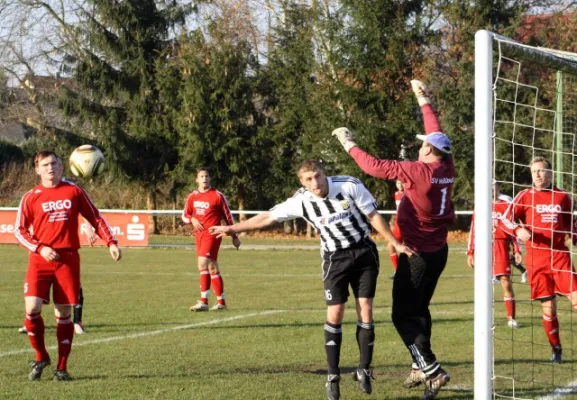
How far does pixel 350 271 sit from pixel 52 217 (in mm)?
2789

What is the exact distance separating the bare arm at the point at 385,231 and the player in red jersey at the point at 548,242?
2.16 m

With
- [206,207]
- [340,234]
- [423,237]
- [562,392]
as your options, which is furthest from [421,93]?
[206,207]

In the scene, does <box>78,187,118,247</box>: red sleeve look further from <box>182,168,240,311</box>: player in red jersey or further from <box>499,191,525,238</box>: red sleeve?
<box>182,168,240,311</box>: player in red jersey

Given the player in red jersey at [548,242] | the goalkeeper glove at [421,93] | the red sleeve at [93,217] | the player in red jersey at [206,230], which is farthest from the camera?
the player in red jersey at [206,230]

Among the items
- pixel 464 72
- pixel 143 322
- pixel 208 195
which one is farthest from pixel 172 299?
pixel 464 72

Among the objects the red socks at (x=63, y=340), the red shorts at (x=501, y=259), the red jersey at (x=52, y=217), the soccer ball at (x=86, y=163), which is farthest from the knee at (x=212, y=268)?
the red socks at (x=63, y=340)

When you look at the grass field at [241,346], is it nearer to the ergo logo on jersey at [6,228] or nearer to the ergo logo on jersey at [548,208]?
the ergo logo on jersey at [548,208]

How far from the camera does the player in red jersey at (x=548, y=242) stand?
9336 mm

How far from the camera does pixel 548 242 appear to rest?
9.51 meters

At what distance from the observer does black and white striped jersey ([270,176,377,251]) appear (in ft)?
24.6

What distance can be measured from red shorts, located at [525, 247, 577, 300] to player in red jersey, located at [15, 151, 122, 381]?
4219mm

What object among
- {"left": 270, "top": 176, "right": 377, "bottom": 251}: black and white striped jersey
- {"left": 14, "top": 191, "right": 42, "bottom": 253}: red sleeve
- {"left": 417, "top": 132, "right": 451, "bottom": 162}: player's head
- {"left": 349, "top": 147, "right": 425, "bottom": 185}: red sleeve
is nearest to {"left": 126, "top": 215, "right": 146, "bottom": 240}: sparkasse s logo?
{"left": 14, "top": 191, "right": 42, "bottom": 253}: red sleeve

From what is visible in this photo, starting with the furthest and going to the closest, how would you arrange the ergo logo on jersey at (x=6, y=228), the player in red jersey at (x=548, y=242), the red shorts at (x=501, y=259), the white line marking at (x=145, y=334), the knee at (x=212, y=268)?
the ergo logo on jersey at (x=6, y=228), the knee at (x=212, y=268), the red shorts at (x=501, y=259), the white line marking at (x=145, y=334), the player in red jersey at (x=548, y=242)

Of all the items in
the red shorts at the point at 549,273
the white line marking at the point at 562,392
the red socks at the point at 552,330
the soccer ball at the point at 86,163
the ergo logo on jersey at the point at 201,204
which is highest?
the soccer ball at the point at 86,163
